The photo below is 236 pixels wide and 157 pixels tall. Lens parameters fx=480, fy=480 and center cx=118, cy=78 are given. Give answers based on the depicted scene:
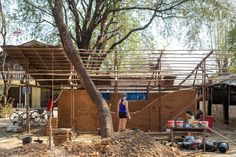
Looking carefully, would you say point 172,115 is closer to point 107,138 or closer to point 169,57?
point 169,57

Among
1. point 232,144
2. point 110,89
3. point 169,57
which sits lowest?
point 232,144

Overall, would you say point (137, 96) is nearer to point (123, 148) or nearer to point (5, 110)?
point (123, 148)

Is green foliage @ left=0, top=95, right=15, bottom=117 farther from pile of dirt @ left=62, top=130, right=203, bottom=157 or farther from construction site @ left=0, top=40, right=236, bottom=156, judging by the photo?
pile of dirt @ left=62, top=130, right=203, bottom=157

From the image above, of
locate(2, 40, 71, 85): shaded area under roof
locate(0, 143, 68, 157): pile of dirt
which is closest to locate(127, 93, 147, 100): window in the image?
locate(2, 40, 71, 85): shaded area under roof

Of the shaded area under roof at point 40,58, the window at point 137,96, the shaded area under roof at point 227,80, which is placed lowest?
the window at point 137,96

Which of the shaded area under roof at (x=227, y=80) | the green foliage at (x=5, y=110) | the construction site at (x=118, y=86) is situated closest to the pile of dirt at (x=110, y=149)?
the construction site at (x=118, y=86)

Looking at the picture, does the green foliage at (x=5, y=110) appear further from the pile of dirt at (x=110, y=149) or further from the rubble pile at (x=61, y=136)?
the pile of dirt at (x=110, y=149)

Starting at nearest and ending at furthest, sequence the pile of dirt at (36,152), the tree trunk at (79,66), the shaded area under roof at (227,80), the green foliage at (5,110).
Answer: the pile of dirt at (36,152) < the tree trunk at (79,66) < the shaded area under roof at (227,80) < the green foliage at (5,110)

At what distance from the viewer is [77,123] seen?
66.6 feet

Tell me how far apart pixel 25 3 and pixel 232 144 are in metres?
15.1

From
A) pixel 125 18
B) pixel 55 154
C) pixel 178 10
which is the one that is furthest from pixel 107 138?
pixel 125 18

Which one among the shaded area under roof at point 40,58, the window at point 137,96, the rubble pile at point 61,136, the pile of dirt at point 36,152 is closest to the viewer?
the pile of dirt at point 36,152

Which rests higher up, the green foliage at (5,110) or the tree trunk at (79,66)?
the tree trunk at (79,66)

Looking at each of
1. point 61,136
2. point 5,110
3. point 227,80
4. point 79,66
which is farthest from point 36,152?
point 5,110
